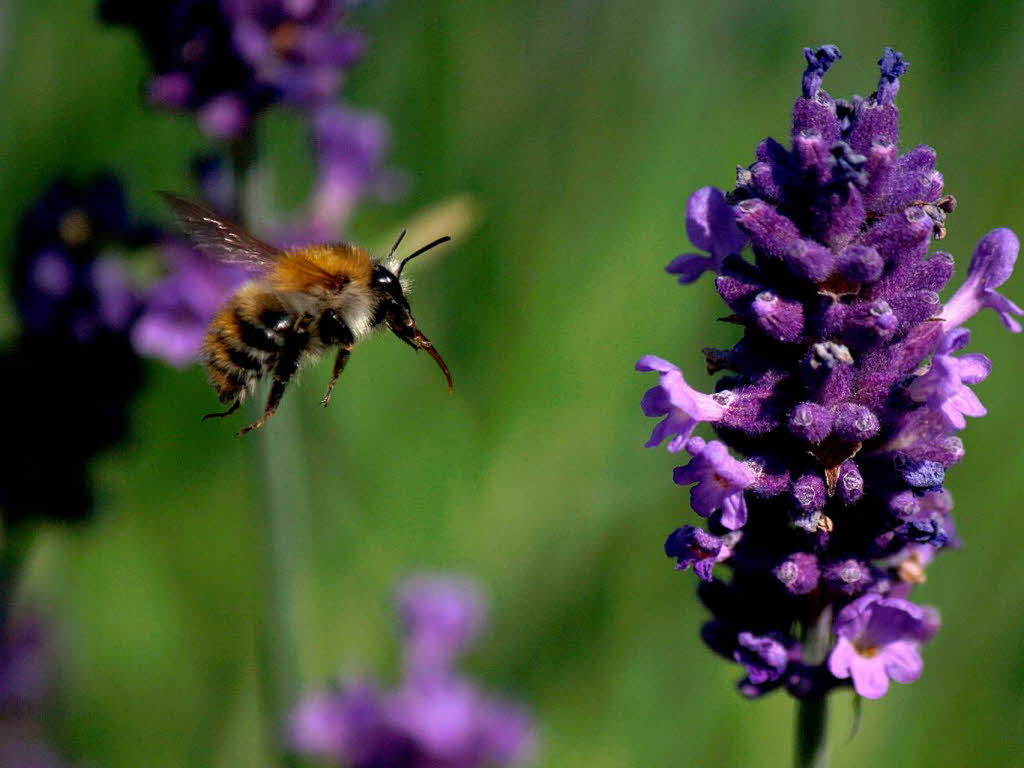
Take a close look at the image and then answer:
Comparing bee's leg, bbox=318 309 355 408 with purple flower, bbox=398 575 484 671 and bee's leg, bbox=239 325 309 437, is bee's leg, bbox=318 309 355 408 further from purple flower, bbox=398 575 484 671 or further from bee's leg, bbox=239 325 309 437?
purple flower, bbox=398 575 484 671

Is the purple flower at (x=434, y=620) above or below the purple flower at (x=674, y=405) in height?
below

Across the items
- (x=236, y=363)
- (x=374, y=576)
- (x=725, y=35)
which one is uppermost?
(x=725, y=35)

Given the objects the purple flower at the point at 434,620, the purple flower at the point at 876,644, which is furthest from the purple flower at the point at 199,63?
the purple flower at the point at 876,644

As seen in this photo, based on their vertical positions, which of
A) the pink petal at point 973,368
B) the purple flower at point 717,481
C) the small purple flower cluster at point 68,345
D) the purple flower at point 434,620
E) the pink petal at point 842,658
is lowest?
the small purple flower cluster at point 68,345

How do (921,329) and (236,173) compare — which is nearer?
(921,329)

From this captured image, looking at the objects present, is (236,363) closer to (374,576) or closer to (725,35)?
(374,576)

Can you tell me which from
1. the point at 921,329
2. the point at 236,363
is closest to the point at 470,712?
the point at 236,363

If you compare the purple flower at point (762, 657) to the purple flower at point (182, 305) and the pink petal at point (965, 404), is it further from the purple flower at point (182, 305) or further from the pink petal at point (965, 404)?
the purple flower at point (182, 305)
